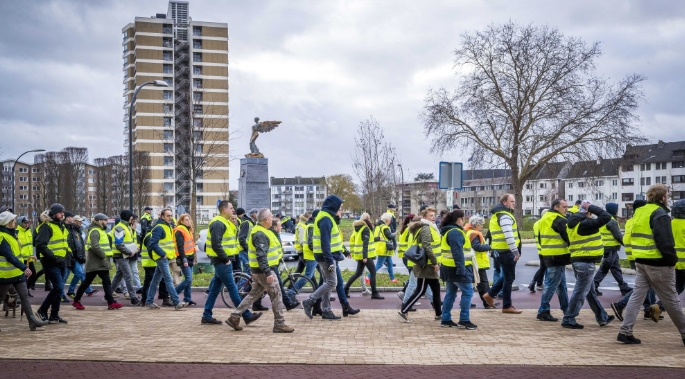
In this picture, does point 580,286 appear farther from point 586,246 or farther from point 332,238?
point 332,238

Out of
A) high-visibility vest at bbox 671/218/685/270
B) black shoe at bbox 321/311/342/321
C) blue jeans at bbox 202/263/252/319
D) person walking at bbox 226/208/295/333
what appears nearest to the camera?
high-visibility vest at bbox 671/218/685/270

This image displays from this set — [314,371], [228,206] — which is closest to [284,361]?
[314,371]

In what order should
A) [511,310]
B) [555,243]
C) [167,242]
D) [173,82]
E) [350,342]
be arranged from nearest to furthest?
[350,342], [555,243], [511,310], [167,242], [173,82]

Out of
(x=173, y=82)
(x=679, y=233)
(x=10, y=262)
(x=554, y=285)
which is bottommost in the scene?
(x=554, y=285)

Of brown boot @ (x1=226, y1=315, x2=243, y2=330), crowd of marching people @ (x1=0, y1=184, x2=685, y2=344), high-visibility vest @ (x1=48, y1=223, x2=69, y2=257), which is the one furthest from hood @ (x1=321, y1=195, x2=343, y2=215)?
high-visibility vest @ (x1=48, y1=223, x2=69, y2=257)

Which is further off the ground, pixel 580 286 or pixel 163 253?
pixel 163 253

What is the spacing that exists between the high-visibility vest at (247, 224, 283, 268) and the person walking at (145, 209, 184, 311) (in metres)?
2.64

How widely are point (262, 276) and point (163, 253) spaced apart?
11.0 feet

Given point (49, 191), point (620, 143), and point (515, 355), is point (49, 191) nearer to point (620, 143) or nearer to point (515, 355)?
point (620, 143)

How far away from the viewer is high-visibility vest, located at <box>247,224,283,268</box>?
Result: 10.0 meters

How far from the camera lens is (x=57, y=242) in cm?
1114

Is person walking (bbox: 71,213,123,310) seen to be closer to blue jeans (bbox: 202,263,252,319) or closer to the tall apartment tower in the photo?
blue jeans (bbox: 202,263,252,319)

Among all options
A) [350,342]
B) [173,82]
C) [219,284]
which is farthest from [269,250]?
[173,82]

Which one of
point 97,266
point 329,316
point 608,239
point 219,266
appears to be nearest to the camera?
point 219,266
